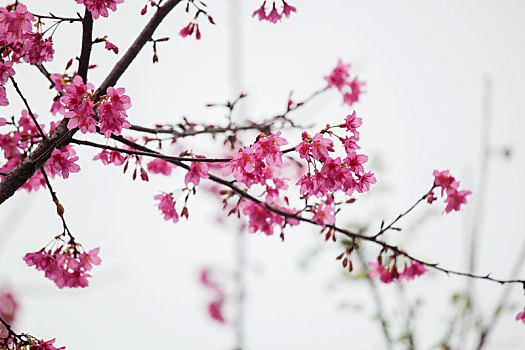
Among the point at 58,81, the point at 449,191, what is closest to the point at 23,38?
the point at 58,81

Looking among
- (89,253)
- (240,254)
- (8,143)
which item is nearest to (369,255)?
(240,254)

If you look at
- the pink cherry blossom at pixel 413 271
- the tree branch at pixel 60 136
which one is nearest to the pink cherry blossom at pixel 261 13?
the tree branch at pixel 60 136

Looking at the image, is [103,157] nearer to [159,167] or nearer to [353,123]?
[159,167]

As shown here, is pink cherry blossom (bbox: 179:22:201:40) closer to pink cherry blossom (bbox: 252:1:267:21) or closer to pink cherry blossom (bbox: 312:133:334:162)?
pink cherry blossom (bbox: 252:1:267:21)

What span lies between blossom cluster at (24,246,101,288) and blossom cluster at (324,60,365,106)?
106cm

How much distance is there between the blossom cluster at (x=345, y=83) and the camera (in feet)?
6.10

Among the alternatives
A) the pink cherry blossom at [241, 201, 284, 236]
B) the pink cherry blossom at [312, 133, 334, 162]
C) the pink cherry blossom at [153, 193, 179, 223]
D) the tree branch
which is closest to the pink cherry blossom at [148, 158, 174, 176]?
the pink cherry blossom at [153, 193, 179, 223]

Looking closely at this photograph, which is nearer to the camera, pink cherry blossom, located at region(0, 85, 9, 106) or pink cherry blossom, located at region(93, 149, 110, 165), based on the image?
pink cherry blossom, located at region(0, 85, 9, 106)

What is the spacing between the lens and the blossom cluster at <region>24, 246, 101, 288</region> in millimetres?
1220

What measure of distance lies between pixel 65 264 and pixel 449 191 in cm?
106

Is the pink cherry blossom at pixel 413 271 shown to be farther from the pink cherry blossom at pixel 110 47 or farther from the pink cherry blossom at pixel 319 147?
the pink cherry blossom at pixel 110 47

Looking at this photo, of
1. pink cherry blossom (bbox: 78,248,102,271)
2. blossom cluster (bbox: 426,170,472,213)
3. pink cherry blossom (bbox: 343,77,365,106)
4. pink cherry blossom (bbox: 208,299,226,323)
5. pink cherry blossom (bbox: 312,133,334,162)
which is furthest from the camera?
pink cherry blossom (bbox: 208,299,226,323)

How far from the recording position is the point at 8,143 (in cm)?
134

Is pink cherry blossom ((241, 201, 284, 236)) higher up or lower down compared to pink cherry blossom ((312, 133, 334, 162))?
higher up
